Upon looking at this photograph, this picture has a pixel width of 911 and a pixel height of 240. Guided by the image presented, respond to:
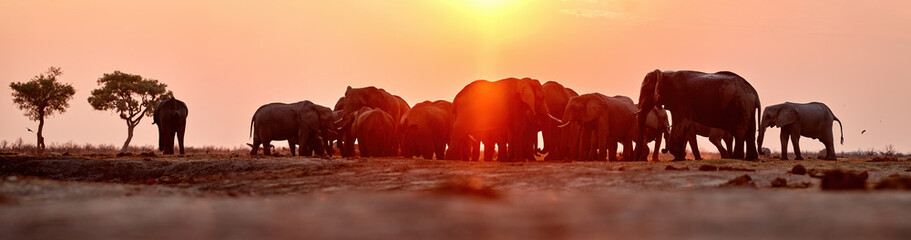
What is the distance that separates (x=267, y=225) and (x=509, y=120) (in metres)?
16.7

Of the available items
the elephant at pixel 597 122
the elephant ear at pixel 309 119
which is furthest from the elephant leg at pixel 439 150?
the elephant at pixel 597 122

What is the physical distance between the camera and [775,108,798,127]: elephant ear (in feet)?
99.9

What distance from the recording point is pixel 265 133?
3178 cm

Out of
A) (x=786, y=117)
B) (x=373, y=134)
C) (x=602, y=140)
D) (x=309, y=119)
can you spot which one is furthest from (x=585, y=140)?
(x=309, y=119)

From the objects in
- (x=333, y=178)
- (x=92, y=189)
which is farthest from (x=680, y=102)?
(x=92, y=189)

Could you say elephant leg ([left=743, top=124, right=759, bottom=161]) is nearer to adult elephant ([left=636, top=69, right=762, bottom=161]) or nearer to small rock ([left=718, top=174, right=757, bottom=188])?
adult elephant ([left=636, top=69, right=762, bottom=161])

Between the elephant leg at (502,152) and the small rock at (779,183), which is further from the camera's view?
the elephant leg at (502,152)

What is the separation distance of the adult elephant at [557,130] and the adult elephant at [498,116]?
72.7 inches

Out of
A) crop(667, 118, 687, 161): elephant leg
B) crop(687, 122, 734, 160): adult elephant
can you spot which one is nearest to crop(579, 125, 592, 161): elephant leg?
crop(667, 118, 687, 161): elephant leg

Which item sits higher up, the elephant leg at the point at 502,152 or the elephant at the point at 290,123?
the elephant at the point at 290,123

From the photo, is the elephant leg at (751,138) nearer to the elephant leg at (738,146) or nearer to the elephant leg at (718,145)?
the elephant leg at (738,146)

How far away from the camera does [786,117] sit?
3052cm

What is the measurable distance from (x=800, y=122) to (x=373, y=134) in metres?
15.1

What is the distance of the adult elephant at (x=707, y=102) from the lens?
20.6 meters
